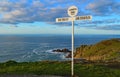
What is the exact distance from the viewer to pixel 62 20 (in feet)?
54.0

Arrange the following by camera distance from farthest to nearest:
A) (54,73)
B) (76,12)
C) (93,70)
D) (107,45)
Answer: (107,45)
(93,70)
(54,73)
(76,12)

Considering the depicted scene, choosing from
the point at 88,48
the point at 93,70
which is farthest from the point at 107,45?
the point at 93,70

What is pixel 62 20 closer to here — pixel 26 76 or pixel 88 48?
pixel 26 76

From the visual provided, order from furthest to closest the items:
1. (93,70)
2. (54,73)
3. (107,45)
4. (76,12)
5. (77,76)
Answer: (107,45)
(93,70)
(54,73)
(77,76)
(76,12)

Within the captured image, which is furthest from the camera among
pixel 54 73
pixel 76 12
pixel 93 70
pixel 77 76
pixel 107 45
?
pixel 107 45

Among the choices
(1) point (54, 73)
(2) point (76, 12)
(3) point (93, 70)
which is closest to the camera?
(2) point (76, 12)

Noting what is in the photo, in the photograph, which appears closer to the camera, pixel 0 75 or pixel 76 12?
pixel 76 12

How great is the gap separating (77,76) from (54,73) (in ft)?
5.50

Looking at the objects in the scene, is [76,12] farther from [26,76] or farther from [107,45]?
[107,45]

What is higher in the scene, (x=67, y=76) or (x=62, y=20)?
(x=62, y=20)

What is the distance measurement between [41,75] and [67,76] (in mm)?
1346

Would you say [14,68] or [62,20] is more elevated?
[62,20]

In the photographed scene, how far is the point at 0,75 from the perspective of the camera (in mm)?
16641

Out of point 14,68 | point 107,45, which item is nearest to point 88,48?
point 107,45
